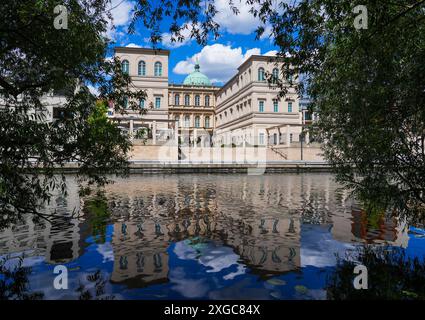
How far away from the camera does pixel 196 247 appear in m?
7.87

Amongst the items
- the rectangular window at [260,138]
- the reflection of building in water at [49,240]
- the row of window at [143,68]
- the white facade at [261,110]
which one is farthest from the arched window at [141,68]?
the reflection of building in water at [49,240]

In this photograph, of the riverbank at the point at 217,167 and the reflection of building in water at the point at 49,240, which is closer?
the reflection of building in water at the point at 49,240

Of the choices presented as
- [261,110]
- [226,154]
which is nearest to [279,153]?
[226,154]

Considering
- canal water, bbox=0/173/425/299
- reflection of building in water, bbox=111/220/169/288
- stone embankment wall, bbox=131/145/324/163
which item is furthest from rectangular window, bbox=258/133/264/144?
reflection of building in water, bbox=111/220/169/288

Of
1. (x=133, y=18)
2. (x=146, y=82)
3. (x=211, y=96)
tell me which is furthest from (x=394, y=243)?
(x=211, y=96)

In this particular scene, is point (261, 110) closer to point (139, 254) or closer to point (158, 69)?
point (158, 69)

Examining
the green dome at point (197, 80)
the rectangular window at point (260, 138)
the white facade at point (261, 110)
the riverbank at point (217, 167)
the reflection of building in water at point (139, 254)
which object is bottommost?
the reflection of building in water at point (139, 254)

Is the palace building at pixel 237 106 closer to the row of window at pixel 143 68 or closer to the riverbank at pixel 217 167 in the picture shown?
the row of window at pixel 143 68

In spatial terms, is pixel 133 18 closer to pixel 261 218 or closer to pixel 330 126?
pixel 330 126

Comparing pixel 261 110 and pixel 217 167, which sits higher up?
pixel 261 110

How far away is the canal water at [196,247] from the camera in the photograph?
5.42m

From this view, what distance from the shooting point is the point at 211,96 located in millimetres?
85375

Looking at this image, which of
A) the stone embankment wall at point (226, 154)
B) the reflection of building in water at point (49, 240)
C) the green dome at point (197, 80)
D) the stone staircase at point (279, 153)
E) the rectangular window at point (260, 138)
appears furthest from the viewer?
the green dome at point (197, 80)

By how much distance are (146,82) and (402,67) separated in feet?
169
